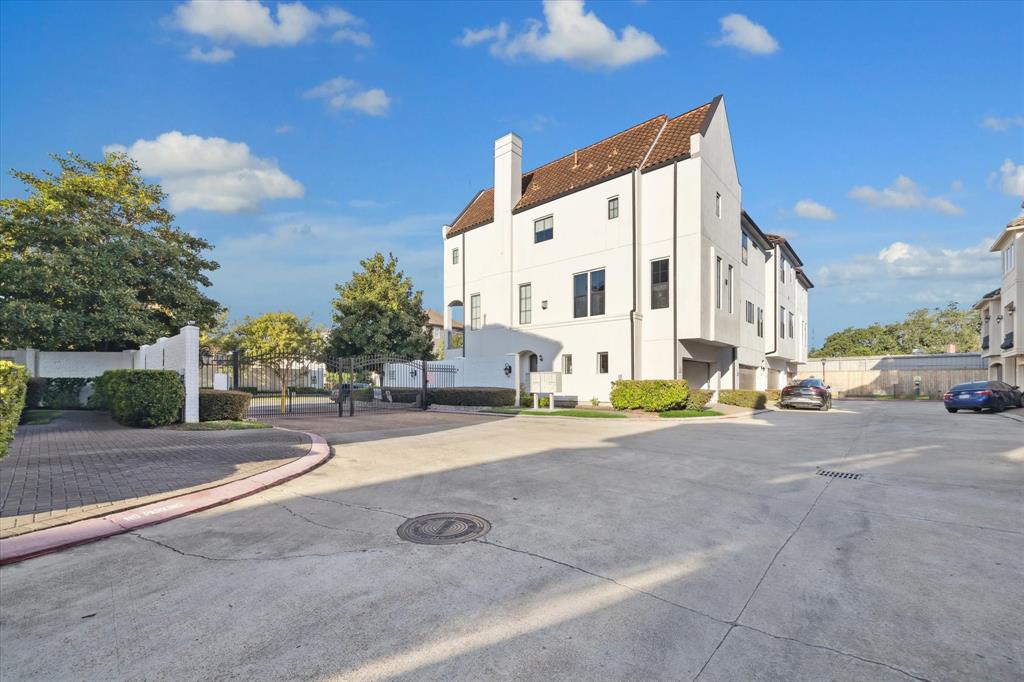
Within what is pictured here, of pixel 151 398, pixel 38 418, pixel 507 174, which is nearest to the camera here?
pixel 151 398

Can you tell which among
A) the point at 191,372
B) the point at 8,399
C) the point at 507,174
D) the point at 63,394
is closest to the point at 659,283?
the point at 507,174

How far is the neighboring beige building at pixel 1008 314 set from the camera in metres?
26.4

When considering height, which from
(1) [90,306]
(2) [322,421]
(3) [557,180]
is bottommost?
(2) [322,421]

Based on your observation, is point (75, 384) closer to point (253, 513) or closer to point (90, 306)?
point (90, 306)

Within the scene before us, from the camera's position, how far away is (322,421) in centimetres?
1677

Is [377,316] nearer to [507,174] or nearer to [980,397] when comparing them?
Result: [507,174]

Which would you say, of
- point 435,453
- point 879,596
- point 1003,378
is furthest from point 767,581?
point 1003,378

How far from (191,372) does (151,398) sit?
3.52 ft

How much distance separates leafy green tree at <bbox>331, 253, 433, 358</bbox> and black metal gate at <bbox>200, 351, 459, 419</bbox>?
2090 mm

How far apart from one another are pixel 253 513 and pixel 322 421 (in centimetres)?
1161

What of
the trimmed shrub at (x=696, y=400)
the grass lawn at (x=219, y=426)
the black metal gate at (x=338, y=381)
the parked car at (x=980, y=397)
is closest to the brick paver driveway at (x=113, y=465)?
the grass lawn at (x=219, y=426)

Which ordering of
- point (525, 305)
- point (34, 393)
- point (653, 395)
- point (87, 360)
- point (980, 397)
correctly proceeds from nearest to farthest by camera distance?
point (653, 395)
point (34, 393)
point (980, 397)
point (87, 360)
point (525, 305)

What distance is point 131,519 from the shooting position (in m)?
5.29

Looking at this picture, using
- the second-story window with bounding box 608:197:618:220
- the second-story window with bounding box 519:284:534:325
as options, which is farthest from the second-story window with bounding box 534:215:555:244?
the second-story window with bounding box 608:197:618:220
